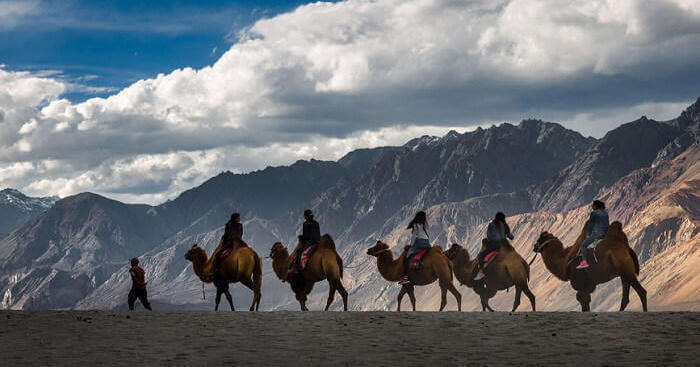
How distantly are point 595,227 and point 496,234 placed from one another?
3.94 m

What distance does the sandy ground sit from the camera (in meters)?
16.3

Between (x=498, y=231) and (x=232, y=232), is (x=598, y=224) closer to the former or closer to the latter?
(x=498, y=231)

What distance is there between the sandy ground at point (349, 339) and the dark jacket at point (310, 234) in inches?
264

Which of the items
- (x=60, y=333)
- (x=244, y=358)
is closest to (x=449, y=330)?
(x=244, y=358)

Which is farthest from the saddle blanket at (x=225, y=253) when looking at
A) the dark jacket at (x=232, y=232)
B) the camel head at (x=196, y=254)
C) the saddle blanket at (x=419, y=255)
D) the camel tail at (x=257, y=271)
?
the saddle blanket at (x=419, y=255)

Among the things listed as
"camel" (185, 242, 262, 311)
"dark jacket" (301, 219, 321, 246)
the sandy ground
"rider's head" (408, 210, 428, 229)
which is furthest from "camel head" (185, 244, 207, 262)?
the sandy ground

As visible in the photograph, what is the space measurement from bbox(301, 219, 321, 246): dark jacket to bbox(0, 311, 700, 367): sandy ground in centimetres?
671

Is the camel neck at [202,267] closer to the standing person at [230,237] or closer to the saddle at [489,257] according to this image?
the standing person at [230,237]

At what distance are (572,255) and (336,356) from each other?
48.1 ft

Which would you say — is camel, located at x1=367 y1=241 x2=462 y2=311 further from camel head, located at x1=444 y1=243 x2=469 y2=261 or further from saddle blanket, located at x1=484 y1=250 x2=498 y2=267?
camel head, located at x1=444 y1=243 x2=469 y2=261

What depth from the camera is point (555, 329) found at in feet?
65.6

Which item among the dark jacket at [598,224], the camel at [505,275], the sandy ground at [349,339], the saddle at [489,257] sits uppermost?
the dark jacket at [598,224]

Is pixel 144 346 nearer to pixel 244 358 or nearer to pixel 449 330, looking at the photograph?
pixel 244 358

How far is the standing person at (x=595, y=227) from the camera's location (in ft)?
91.5
